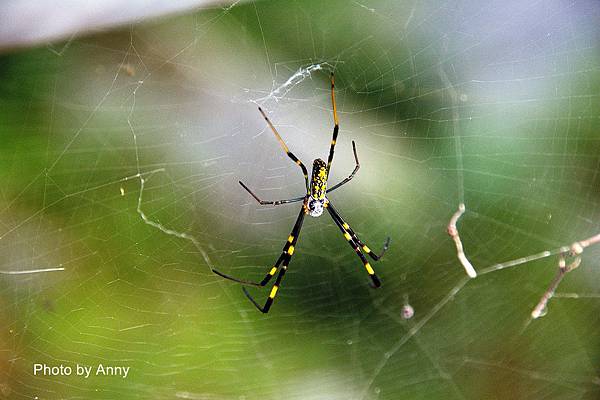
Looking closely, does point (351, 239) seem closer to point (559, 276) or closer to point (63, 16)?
point (559, 276)

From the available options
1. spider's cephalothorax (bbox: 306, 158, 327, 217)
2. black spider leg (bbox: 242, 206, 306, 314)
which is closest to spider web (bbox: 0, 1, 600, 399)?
black spider leg (bbox: 242, 206, 306, 314)

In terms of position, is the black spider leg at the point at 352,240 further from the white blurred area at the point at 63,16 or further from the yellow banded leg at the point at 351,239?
the white blurred area at the point at 63,16

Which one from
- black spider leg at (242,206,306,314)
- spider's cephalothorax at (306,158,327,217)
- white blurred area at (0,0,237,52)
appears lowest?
black spider leg at (242,206,306,314)

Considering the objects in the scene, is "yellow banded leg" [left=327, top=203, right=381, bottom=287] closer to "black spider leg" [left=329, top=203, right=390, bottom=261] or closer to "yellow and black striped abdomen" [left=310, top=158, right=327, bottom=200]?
"black spider leg" [left=329, top=203, right=390, bottom=261]

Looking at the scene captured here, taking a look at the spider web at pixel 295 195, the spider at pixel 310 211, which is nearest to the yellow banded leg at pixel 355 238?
the spider at pixel 310 211

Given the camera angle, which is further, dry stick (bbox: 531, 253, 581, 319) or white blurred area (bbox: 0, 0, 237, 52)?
dry stick (bbox: 531, 253, 581, 319)

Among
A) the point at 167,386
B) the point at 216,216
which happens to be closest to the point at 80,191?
the point at 216,216

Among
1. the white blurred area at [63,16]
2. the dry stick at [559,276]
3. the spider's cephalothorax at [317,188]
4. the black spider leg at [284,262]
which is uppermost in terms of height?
the white blurred area at [63,16]
